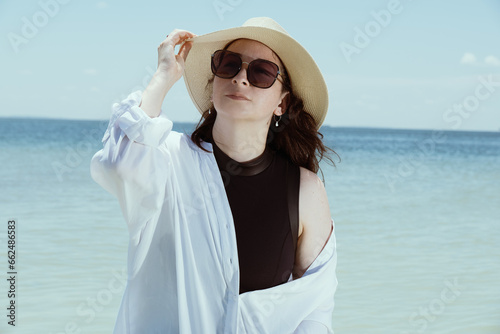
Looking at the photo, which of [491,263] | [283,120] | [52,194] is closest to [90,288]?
[283,120]

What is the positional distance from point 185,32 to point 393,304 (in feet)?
11.5

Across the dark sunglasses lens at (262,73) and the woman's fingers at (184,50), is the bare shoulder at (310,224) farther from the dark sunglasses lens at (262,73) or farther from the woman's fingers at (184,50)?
the woman's fingers at (184,50)

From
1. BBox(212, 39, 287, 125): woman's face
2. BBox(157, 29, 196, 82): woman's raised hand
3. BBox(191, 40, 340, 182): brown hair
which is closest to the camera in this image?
BBox(157, 29, 196, 82): woman's raised hand

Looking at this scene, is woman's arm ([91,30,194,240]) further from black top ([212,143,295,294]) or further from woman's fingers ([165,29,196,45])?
black top ([212,143,295,294])

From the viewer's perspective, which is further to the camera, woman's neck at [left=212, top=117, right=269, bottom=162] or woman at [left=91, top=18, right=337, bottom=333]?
woman's neck at [left=212, top=117, right=269, bottom=162]

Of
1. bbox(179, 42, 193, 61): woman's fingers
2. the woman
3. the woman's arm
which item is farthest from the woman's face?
Answer: the woman's arm

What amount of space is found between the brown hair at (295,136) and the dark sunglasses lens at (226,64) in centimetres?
31

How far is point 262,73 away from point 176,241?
70 cm

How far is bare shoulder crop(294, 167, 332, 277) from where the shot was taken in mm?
2367

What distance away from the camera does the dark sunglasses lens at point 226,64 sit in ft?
7.27

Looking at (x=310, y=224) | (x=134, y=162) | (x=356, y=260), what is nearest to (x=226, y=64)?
(x=134, y=162)

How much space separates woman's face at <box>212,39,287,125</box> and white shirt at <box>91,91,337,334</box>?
19 cm

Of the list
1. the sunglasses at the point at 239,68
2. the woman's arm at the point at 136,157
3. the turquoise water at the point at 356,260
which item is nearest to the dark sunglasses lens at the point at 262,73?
the sunglasses at the point at 239,68

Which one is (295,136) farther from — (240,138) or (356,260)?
(356,260)
